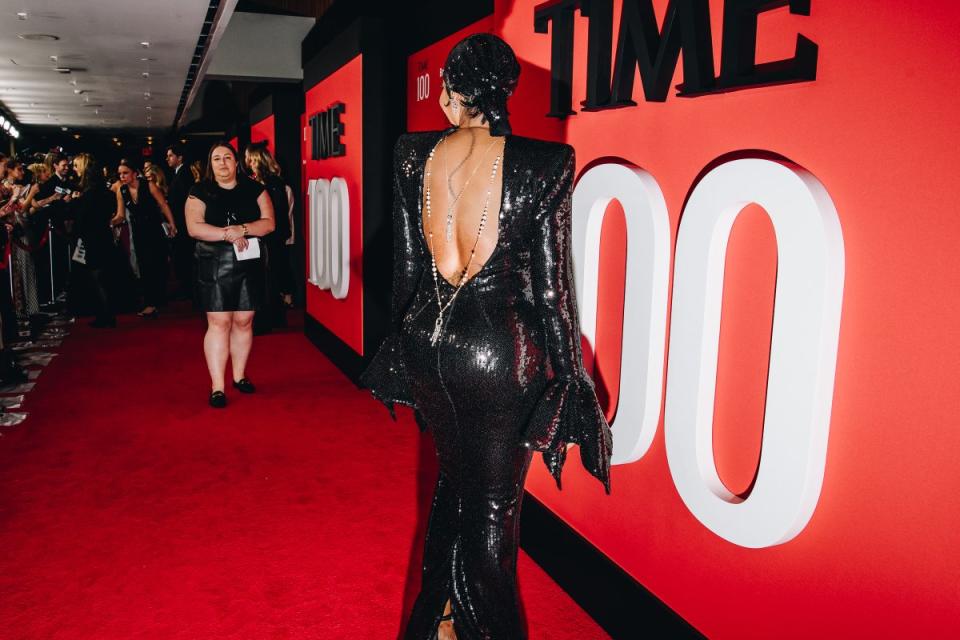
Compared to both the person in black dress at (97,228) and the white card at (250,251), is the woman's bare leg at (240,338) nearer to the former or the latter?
the white card at (250,251)

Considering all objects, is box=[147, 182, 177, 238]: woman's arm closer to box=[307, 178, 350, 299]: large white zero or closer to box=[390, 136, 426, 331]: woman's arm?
box=[307, 178, 350, 299]: large white zero

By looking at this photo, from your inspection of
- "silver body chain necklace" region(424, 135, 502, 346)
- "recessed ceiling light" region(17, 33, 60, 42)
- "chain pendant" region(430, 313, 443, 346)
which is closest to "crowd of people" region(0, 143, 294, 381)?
"recessed ceiling light" region(17, 33, 60, 42)

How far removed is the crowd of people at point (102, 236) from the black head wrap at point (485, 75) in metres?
4.83

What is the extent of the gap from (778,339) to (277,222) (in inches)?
229

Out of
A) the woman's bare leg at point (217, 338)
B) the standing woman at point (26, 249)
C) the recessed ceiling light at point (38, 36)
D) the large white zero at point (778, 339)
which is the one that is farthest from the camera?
the recessed ceiling light at point (38, 36)

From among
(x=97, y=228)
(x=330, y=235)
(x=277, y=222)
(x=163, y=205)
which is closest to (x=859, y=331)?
(x=330, y=235)

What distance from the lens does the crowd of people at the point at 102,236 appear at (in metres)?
6.91

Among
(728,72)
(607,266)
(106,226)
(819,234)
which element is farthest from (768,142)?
(106,226)

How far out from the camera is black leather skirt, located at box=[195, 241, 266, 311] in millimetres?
4891

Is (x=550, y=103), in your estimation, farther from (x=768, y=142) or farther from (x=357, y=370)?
(x=357, y=370)

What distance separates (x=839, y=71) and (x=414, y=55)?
14.0 ft

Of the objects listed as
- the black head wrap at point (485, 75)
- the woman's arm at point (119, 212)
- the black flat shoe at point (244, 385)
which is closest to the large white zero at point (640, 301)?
the black head wrap at point (485, 75)

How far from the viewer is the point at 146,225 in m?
9.14

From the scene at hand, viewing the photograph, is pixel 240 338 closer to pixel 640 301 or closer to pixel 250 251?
pixel 250 251
